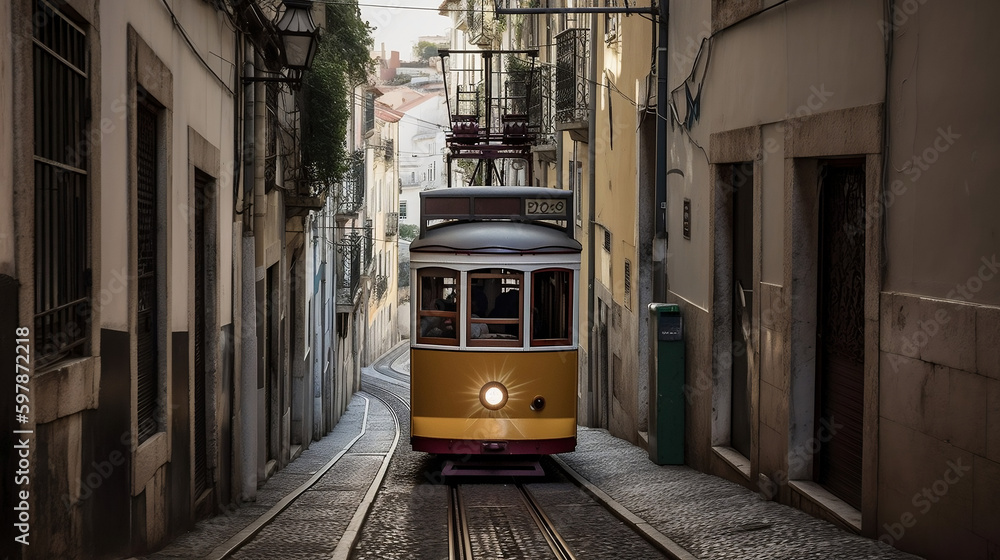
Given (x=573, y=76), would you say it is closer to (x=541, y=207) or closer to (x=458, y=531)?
(x=541, y=207)

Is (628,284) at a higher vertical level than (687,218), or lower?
lower

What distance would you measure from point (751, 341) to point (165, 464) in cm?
524

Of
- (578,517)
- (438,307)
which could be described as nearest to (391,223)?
(438,307)

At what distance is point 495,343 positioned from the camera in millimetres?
12000

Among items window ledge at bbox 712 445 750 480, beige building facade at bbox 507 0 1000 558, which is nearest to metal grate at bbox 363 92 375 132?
beige building facade at bbox 507 0 1000 558

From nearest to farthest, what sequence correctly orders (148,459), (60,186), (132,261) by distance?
(60,186), (132,261), (148,459)

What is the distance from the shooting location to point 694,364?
11695 mm

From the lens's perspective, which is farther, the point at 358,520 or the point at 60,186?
the point at 358,520

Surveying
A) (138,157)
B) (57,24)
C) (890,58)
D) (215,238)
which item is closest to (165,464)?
(138,157)

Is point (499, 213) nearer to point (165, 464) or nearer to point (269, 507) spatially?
point (269, 507)

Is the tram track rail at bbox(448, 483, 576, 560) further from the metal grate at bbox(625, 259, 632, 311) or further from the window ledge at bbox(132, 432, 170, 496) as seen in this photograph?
the metal grate at bbox(625, 259, 632, 311)

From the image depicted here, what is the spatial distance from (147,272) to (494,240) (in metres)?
5.01

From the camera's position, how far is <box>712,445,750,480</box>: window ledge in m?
9.85

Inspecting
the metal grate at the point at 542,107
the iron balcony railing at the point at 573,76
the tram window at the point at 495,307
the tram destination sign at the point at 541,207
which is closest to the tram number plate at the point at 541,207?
the tram destination sign at the point at 541,207
